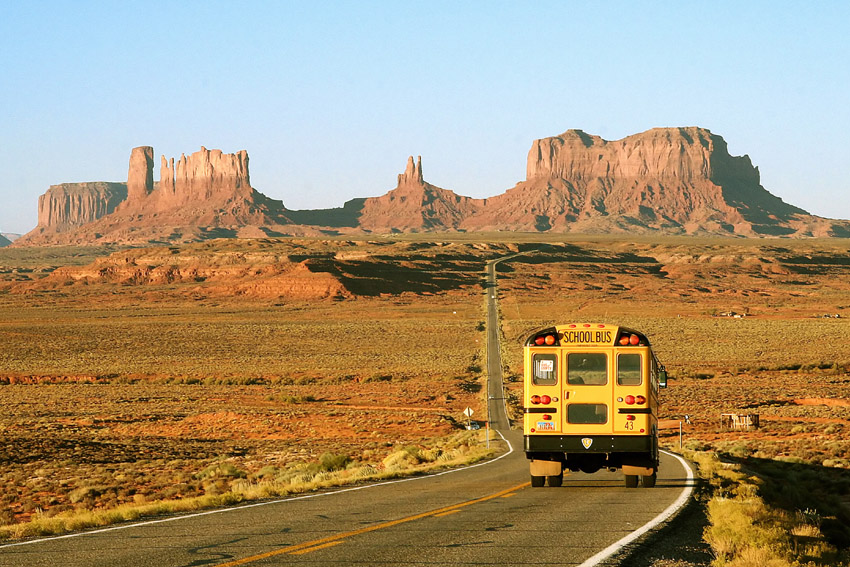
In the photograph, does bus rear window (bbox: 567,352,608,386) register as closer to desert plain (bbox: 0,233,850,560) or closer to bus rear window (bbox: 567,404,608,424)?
bus rear window (bbox: 567,404,608,424)

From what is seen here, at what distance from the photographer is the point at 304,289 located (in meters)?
132

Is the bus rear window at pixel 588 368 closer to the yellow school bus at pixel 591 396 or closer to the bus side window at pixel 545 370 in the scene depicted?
the yellow school bus at pixel 591 396

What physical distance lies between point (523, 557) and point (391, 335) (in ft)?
259

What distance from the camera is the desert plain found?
30531 mm

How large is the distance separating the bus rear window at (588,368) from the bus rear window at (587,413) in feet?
1.36

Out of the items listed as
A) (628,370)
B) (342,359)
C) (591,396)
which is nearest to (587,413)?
(591,396)

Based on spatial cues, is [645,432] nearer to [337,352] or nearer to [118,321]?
[337,352]

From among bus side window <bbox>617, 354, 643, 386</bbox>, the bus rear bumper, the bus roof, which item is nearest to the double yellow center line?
the bus rear bumper

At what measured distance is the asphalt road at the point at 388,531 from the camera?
10.6m

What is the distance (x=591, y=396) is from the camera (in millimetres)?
17422

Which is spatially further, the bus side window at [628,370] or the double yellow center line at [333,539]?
the bus side window at [628,370]

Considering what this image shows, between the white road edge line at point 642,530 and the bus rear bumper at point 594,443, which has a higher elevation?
the bus rear bumper at point 594,443

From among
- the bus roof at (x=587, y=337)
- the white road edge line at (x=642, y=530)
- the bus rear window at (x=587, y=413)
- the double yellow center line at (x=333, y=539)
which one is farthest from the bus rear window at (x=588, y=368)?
the double yellow center line at (x=333, y=539)

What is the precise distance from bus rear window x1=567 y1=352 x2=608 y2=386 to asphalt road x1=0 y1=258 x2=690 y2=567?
2.04 m
